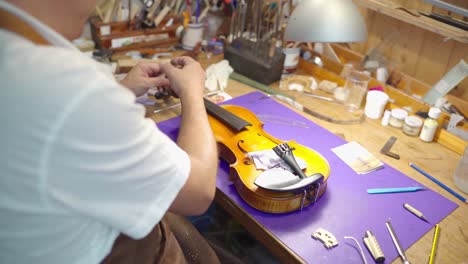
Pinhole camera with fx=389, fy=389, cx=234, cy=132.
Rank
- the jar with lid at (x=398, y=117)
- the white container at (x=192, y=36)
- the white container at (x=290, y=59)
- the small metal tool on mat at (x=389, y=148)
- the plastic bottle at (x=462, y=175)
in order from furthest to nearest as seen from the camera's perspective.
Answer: the white container at (x=192, y=36), the white container at (x=290, y=59), the jar with lid at (x=398, y=117), the small metal tool on mat at (x=389, y=148), the plastic bottle at (x=462, y=175)

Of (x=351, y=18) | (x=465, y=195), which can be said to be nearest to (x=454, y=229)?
(x=465, y=195)

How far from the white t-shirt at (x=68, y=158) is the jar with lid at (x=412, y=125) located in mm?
950

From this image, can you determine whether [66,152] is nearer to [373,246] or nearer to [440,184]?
[373,246]

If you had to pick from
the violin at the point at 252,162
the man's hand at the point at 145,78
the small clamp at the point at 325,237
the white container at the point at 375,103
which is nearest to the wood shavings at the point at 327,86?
the white container at the point at 375,103

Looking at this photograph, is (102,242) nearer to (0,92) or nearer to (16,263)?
(16,263)

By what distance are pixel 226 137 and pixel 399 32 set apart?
90 centimetres

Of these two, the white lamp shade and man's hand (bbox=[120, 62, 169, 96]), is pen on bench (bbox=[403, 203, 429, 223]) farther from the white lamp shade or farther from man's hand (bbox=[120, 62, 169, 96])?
man's hand (bbox=[120, 62, 169, 96])

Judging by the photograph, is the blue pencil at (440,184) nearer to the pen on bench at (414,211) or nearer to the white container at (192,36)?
the pen on bench at (414,211)

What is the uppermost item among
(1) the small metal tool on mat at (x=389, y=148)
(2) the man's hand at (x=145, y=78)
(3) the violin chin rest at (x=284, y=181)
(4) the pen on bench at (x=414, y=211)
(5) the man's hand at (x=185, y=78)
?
(5) the man's hand at (x=185, y=78)

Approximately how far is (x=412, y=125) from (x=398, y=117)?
0.19 ft

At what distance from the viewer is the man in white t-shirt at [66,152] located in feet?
1.69

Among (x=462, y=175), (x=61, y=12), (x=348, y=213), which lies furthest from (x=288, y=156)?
(x=61, y=12)

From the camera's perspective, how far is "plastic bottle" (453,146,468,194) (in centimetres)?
110

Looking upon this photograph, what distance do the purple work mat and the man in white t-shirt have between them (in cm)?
33
